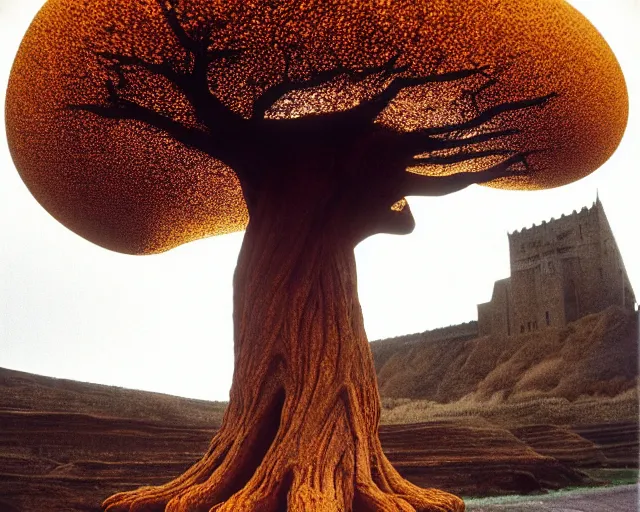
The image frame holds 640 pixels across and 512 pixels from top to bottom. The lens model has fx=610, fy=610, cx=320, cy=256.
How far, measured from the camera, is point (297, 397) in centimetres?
454

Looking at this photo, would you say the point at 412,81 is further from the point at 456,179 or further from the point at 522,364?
the point at 522,364

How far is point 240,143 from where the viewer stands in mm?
5207

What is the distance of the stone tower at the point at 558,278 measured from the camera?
899 inches

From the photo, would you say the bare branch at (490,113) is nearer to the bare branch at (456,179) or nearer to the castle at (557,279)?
the bare branch at (456,179)

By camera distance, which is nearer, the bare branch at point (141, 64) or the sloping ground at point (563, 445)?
the bare branch at point (141, 64)

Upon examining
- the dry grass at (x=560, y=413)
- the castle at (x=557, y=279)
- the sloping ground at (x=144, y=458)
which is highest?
the castle at (x=557, y=279)

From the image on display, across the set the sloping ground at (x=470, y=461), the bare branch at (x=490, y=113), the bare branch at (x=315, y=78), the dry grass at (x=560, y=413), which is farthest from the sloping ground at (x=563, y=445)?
the bare branch at (x=315, y=78)

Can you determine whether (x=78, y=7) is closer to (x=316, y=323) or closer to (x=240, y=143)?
(x=240, y=143)

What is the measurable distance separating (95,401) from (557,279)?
68.3ft

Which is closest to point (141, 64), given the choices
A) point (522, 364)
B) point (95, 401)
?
point (95, 401)

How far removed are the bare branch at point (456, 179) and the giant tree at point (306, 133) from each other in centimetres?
2

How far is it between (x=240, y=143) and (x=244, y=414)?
2243mm

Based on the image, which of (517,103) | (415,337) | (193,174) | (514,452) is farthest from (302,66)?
(415,337)

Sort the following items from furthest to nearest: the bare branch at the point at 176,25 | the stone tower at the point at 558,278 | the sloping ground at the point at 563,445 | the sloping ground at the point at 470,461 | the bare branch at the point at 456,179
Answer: the stone tower at the point at 558,278, the sloping ground at the point at 563,445, the sloping ground at the point at 470,461, the bare branch at the point at 456,179, the bare branch at the point at 176,25
